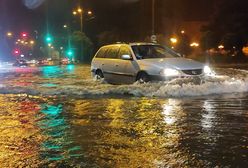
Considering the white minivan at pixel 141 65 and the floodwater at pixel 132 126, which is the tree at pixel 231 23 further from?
the floodwater at pixel 132 126

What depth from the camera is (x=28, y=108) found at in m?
12.0

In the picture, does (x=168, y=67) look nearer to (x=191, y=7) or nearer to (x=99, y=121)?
(x=99, y=121)

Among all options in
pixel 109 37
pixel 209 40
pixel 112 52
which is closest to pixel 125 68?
pixel 112 52

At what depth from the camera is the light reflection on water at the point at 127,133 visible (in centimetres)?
651

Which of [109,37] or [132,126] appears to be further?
[109,37]

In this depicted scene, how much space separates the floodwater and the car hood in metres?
0.56

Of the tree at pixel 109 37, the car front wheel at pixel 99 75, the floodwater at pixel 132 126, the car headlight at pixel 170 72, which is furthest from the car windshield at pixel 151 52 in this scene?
the tree at pixel 109 37

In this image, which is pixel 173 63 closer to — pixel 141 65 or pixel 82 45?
pixel 141 65

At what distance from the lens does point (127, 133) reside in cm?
824

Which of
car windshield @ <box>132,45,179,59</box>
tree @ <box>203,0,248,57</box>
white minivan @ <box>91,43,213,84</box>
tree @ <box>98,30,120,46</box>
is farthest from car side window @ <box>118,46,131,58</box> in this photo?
tree @ <box>98,30,120,46</box>

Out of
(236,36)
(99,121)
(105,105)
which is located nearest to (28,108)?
(105,105)

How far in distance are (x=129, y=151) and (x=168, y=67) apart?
299 inches

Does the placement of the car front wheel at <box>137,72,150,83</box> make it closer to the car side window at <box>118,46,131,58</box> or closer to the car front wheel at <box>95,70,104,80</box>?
the car side window at <box>118,46,131,58</box>

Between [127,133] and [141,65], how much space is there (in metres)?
6.97
